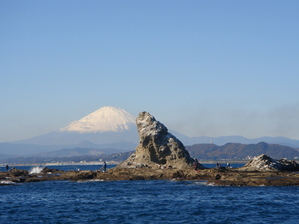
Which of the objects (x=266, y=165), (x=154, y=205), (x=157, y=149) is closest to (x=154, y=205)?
(x=154, y=205)

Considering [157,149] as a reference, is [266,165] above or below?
below

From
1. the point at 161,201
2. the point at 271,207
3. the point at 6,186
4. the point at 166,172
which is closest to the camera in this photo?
the point at 271,207

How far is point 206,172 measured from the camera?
79.3 meters

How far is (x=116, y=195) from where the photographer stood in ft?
192

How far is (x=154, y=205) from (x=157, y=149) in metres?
48.1

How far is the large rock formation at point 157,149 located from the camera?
3750 inches

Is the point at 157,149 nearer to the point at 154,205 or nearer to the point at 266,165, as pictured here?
the point at 266,165

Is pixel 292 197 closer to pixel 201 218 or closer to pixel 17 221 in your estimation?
pixel 201 218

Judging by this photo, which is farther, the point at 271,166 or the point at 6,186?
the point at 271,166

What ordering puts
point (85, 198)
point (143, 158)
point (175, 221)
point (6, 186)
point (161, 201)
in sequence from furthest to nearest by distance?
point (143, 158) < point (6, 186) < point (85, 198) < point (161, 201) < point (175, 221)

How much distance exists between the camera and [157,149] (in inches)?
3821

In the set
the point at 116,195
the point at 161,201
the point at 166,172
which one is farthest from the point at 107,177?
the point at 161,201

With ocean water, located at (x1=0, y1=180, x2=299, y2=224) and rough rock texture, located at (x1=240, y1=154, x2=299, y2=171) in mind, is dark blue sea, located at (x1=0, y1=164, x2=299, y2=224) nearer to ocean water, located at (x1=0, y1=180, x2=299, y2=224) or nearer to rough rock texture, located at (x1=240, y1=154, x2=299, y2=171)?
ocean water, located at (x1=0, y1=180, x2=299, y2=224)

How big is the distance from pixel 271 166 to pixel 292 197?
3406 cm
